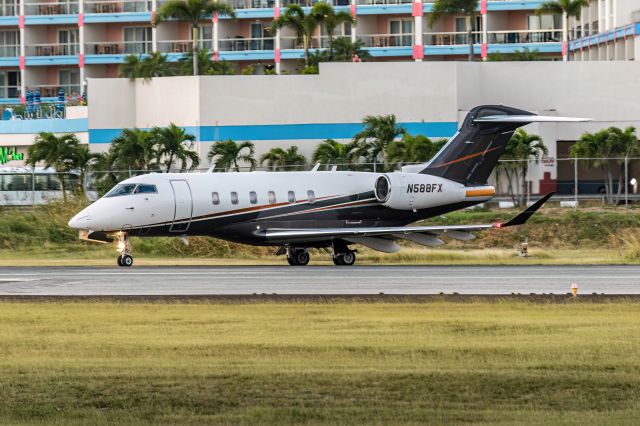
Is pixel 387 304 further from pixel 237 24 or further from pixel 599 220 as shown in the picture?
pixel 237 24

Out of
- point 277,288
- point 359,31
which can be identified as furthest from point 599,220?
point 359,31

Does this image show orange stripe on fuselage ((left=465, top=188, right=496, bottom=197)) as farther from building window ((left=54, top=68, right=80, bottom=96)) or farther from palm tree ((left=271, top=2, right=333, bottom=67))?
building window ((left=54, top=68, right=80, bottom=96))

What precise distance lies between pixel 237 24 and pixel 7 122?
3096cm

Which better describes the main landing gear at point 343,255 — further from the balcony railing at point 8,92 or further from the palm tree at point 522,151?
the balcony railing at point 8,92

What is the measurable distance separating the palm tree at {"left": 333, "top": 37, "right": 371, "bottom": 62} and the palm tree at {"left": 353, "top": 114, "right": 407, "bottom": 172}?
28970 millimetres

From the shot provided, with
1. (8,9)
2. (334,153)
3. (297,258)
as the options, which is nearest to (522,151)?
(334,153)

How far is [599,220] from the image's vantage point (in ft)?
175

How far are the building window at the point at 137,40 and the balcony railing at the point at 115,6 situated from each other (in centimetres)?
194

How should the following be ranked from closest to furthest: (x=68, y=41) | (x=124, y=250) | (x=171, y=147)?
(x=124, y=250)
(x=171, y=147)
(x=68, y=41)

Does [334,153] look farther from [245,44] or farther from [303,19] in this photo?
[245,44]

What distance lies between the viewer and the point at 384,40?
105m

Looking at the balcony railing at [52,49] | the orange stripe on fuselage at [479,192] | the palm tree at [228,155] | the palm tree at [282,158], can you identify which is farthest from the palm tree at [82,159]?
the balcony railing at [52,49]

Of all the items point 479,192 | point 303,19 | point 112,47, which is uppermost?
point 112,47

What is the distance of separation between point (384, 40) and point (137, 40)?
64.9 ft
